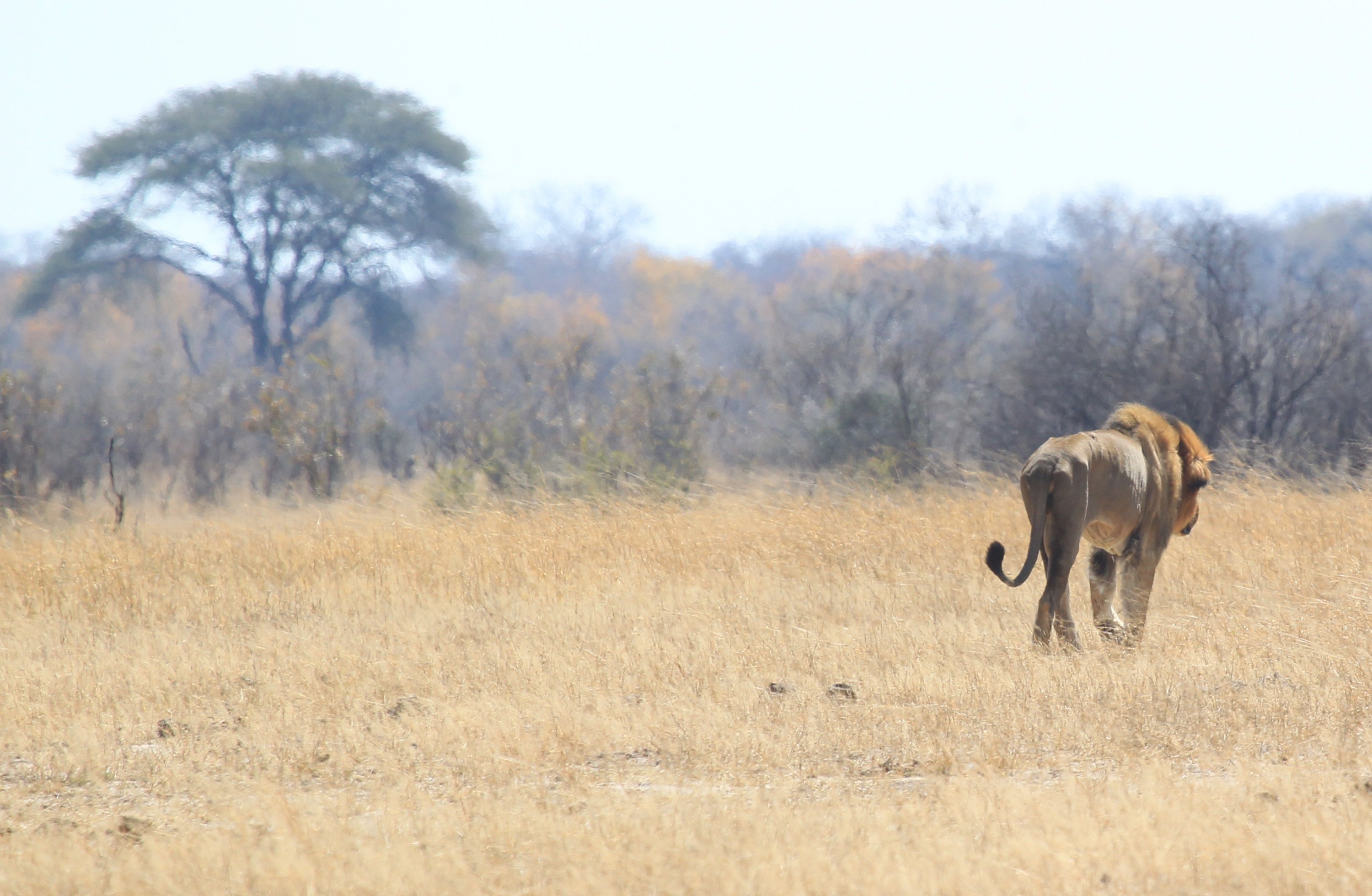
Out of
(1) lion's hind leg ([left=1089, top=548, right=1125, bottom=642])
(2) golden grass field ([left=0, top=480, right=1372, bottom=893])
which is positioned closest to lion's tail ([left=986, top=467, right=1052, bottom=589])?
(2) golden grass field ([left=0, top=480, right=1372, bottom=893])

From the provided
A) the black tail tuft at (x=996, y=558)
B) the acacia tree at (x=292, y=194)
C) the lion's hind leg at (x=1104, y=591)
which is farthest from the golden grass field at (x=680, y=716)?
the acacia tree at (x=292, y=194)

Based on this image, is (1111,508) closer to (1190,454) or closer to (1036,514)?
(1036,514)

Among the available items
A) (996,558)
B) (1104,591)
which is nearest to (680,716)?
(996,558)

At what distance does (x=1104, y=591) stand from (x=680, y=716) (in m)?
2.76

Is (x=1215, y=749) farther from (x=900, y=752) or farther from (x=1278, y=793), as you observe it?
(x=900, y=752)

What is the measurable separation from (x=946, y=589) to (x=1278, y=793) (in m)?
4.16

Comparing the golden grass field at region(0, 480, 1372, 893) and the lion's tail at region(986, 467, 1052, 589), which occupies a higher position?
the lion's tail at region(986, 467, 1052, 589)

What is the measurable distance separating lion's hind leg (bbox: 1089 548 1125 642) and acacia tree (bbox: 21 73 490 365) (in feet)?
75.5

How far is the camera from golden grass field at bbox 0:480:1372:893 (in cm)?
385

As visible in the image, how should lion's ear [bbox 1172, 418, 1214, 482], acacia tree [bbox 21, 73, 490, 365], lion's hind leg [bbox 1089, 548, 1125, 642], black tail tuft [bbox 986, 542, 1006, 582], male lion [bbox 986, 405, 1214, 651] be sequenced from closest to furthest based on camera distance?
black tail tuft [bbox 986, 542, 1006, 582] < male lion [bbox 986, 405, 1214, 651] < lion's hind leg [bbox 1089, 548, 1125, 642] < lion's ear [bbox 1172, 418, 1214, 482] < acacia tree [bbox 21, 73, 490, 365]

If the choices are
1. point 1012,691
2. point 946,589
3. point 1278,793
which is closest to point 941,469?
point 946,589

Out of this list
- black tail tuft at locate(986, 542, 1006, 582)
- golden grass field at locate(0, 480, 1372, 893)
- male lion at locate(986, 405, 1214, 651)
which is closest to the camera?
golden grass field at locate(0, 480, 1372, 893)

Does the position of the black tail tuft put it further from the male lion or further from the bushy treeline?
the bushy treeline

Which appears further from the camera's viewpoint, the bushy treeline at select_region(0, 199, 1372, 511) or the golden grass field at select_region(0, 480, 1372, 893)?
the bushy treeline at select_region(0, 199, 1372, 511)
